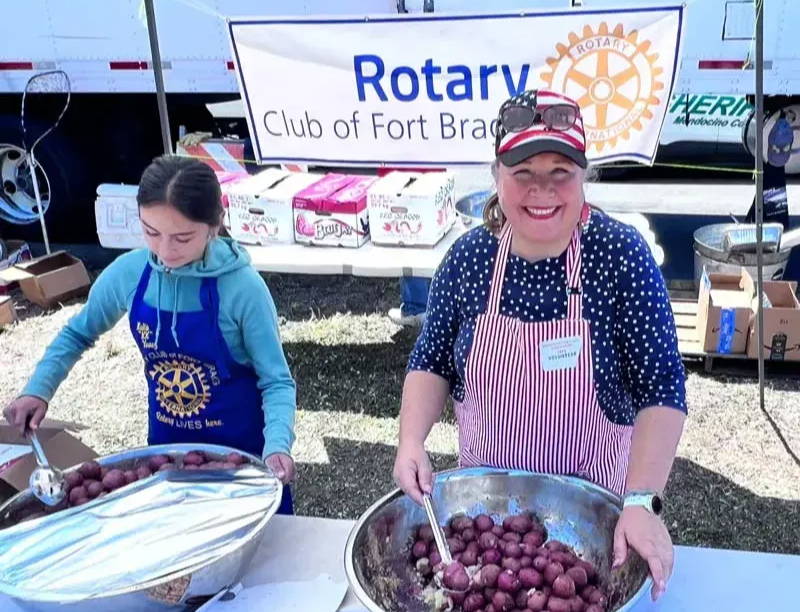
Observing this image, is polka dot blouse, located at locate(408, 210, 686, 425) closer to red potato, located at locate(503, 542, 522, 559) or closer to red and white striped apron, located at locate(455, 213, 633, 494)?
red and white striped apron, located at locate(455, 213, 633, 494)

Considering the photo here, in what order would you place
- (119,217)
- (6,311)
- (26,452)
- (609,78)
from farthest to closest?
(6,311), (119,217), (609,78), (26,452)

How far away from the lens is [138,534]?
153cm

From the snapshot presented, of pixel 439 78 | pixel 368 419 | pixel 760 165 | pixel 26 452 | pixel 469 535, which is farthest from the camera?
pixel 368 419

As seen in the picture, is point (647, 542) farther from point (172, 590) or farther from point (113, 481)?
point (113, 481)

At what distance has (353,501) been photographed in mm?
3545

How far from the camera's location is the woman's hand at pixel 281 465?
1.81m

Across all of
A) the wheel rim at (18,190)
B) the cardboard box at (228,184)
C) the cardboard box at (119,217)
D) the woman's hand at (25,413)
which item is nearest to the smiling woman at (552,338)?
the woman's hand at (25,413)

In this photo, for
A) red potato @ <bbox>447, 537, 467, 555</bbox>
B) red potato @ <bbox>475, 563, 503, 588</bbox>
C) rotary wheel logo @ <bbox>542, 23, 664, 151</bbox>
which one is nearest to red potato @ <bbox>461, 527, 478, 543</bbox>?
red potato @ <bbox>447, 537, 467, 555</bbox>

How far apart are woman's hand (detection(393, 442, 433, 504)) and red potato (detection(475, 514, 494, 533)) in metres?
0.12

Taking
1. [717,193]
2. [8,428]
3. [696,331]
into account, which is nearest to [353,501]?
[8,428]

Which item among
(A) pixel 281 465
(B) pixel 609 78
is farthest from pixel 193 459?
(B) pixel 609 78

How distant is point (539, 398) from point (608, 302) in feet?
0.84

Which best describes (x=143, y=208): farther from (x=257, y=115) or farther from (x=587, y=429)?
(x=257, y=115)

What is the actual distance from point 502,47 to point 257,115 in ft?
4.14
